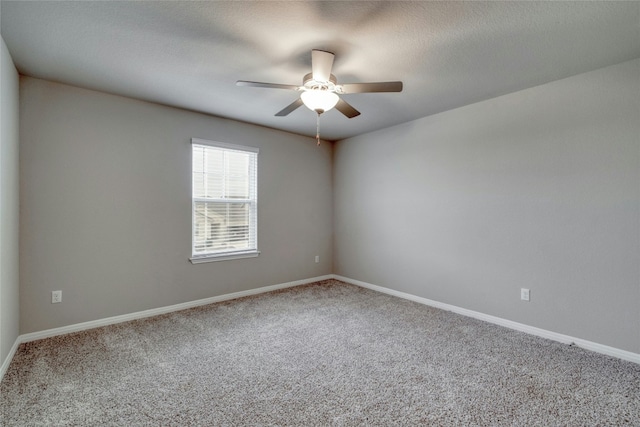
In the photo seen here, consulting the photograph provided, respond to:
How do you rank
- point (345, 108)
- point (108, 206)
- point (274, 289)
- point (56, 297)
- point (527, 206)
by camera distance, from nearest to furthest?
point (345, 108) → point (56, 297) → point (527, 206) → point (108, 206) → point (274, 289)

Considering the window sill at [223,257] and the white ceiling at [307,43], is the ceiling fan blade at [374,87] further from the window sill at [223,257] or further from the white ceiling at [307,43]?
the window sill at [223,257]

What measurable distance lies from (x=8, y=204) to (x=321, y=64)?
2.66 meters

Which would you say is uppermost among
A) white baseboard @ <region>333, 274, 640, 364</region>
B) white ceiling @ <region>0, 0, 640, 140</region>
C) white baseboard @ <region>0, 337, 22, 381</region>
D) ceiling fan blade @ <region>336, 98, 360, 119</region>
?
white ceiling @ <region>0, 0, 640, 140</region>

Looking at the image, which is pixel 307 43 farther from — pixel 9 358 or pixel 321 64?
pixel 9 358

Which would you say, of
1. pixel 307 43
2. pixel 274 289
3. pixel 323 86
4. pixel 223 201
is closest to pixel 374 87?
pixel 323 86

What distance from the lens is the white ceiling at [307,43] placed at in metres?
1.89

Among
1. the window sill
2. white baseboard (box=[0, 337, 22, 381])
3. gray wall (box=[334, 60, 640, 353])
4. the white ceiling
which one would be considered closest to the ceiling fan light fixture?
the white ceiling

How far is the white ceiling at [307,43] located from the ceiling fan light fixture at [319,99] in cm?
33

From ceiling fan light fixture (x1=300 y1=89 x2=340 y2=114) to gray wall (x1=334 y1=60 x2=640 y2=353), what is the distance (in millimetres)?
2017

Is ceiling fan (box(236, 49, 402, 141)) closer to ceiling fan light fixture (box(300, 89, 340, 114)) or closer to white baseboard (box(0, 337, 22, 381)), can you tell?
ceiling fan light fixture (box(300, 89, 340, 114))

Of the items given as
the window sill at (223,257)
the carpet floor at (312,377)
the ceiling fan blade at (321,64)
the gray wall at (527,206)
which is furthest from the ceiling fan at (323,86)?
the window sill at (223,257)

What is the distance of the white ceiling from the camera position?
1.89m

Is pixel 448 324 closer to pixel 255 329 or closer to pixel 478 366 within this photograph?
pixel 478 366

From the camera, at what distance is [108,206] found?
3230 mm
